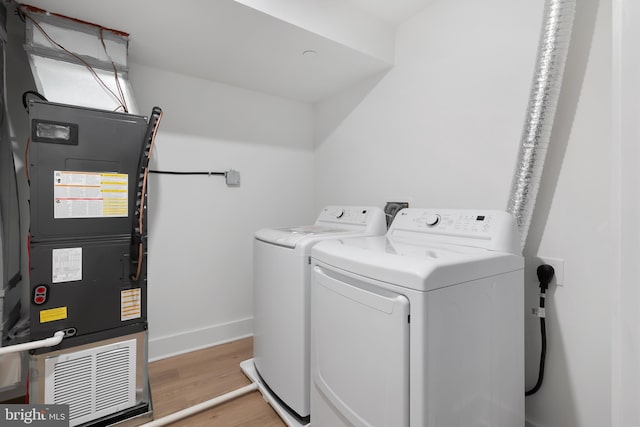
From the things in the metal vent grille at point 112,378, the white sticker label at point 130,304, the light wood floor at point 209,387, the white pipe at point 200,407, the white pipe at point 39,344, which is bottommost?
the light wood floor at point 209,387

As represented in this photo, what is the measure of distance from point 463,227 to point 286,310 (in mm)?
942

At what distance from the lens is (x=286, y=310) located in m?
1.46

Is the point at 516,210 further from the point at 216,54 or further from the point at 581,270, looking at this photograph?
the point at 216,54

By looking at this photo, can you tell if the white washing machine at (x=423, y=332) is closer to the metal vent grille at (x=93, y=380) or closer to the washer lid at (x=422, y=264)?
the washer lid at (x=422, y=264)

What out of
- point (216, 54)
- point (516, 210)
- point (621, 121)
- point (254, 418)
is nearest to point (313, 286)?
point (254, 418)

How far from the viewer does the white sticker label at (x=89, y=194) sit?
131 centimetres

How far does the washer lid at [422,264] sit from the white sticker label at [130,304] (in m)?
1.02

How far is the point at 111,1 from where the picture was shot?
4.55 feet

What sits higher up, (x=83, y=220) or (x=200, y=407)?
(x=83, y=220)

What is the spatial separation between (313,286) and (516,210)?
95cm

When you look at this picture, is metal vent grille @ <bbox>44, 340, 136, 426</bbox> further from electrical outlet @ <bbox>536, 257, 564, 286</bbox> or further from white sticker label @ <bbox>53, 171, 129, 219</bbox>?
electrical outlet @ <bbox>536, 257, 564, 286</bbox>

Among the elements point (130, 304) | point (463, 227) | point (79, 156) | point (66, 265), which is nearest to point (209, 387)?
point (130, 304)

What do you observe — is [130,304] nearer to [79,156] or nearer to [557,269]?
[79,156]

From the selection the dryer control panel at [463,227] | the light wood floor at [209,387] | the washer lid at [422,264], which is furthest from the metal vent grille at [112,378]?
the dryer control panel at [463,227]
